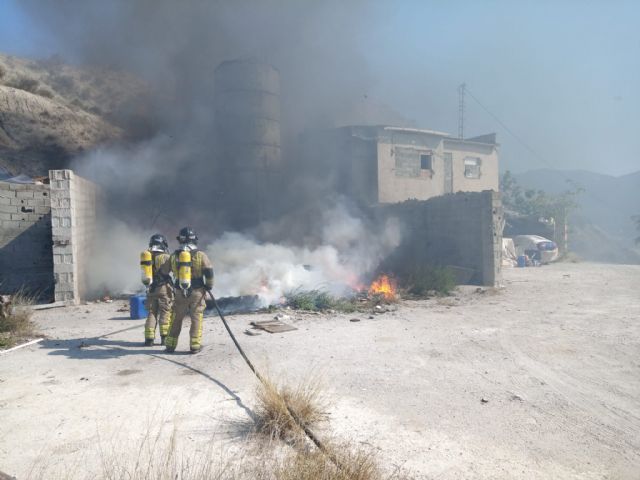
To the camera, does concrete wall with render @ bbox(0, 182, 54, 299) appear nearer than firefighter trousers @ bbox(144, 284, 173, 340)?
No

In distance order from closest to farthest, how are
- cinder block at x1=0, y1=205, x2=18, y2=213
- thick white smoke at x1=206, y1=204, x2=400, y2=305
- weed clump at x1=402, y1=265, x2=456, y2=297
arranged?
thick white smoke at x1=206, y1=204, x2=400, y2=305 → cinder block at x1=0, y1=205, x2=18, y2=213 → weed clump at x1=402, y1=265, x2=456, y2=297

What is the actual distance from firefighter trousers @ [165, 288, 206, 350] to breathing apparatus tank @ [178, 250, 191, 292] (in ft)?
0.52

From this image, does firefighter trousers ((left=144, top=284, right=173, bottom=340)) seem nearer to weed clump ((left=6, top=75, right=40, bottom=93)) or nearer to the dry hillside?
the dry hillside

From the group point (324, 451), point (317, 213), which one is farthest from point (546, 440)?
point (317, 213)

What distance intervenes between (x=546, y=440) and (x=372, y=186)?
19936mm

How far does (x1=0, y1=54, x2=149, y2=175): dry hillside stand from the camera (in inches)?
749

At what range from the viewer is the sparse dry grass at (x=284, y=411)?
133 inches

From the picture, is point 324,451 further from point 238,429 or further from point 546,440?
point 546,440

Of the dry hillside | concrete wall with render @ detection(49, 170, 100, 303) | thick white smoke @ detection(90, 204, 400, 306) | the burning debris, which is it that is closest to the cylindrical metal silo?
thick white smoke @ detection(90, 204, 400, 306)

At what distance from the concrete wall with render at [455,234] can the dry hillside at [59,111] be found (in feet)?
50.6

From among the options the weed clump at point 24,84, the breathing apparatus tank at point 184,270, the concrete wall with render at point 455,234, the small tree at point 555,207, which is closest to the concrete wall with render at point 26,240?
the breathing apparatus tank at point 184,270

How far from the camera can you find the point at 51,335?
7207 millimetres

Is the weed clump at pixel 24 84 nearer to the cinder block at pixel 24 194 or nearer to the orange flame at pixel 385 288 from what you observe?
the cinder block at pixel 24 194

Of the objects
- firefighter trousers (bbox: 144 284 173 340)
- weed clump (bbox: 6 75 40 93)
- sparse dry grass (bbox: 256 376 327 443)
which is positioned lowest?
sparse dry grass (bbox: 256 376 327 443)
